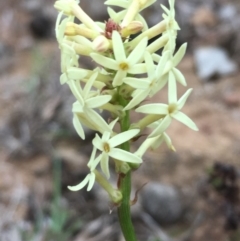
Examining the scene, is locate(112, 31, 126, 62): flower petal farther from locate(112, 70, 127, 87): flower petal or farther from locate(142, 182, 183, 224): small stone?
locate(142, 182, 183, 224): small stone

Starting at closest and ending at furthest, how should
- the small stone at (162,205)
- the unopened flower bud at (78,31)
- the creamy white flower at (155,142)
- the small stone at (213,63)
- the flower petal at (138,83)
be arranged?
1. the flower petal at (138,83)
2. the unopened flower bud at (78,31)
3. the creamy white flower at (155,142)
4. the small stone at (162,205)
5. the small stone at (213,63)

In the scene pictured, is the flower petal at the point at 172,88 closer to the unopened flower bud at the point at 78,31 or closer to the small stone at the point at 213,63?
the unopened flower bud at the point at 78,31

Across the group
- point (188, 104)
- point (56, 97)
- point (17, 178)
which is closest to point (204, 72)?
point (188, 104)

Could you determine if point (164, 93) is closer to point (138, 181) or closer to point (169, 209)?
point (138, 181)

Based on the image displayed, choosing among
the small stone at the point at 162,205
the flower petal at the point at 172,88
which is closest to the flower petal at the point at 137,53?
the flower petal at the point at 172,88

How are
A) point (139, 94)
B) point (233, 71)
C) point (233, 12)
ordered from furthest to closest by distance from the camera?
point (233, 12), point (233, 71), point (139, 94)

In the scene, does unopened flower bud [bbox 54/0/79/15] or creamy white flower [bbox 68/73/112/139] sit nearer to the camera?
creamy white flower [bbox 68/73/112/139]

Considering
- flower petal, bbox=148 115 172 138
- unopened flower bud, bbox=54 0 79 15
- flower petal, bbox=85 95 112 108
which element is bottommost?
flower petal, bbox=148 115 172 138

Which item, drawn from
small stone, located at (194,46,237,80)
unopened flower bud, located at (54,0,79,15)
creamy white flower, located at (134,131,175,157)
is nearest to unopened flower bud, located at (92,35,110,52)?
unopened flower bud, located at (54,0,79,15)
